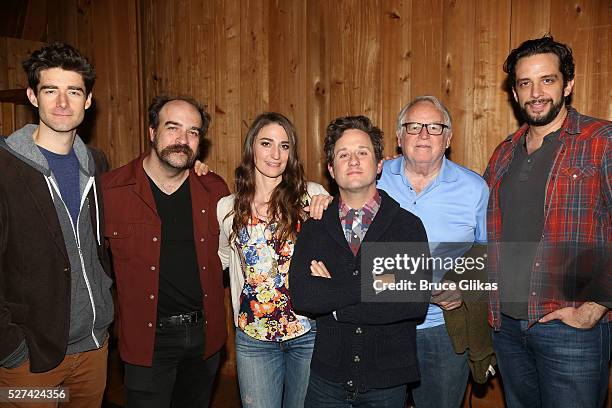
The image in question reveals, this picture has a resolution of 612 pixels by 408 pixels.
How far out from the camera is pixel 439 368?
2080 millimetres

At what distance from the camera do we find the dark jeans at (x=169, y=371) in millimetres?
2295

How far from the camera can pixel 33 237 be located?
6.52ft

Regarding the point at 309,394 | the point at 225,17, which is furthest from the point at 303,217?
the point at 225,17

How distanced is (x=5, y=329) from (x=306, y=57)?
2274 mm

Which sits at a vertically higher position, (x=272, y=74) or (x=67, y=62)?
(x=272, y=74)

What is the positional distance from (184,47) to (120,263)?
1.97 meters

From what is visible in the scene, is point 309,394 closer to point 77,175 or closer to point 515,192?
point 515,192

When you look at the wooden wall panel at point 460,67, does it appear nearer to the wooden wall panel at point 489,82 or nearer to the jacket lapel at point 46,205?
the wooden wall panel at point 489,82

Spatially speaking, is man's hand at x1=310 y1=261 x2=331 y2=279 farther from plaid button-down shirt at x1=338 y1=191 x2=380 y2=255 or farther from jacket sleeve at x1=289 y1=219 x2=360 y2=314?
plaid button-down shirt at x1=338 y1=191 x2=380 y2=255

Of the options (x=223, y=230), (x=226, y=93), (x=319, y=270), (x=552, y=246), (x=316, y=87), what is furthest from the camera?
(x=226, y=93)

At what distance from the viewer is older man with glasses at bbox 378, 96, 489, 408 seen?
209 cm

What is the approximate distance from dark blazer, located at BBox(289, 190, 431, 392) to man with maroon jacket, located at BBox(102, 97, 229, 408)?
2.11ft

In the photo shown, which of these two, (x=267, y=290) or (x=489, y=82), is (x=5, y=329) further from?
(x=489, y=82)

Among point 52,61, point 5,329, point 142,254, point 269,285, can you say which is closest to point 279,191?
point 269,285
